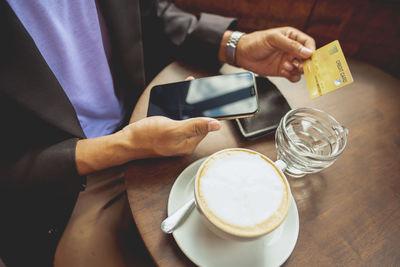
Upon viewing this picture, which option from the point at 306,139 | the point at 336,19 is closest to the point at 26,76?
the point at 306,139

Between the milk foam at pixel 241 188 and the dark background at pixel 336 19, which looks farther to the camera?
the dark background at pixel 336 19

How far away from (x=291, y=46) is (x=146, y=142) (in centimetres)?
65

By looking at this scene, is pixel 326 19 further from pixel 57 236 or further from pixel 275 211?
pixel 57 236

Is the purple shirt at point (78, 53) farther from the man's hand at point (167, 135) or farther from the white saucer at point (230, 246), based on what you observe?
the white saucer at point (230, 246)

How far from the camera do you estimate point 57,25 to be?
687mm

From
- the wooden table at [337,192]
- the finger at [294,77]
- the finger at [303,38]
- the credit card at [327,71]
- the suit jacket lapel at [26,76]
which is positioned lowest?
the wooden table at [337,192]

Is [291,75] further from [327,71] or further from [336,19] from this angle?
[336,19]

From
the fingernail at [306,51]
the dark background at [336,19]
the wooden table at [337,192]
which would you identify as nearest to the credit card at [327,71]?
the fingernail at [306,51]

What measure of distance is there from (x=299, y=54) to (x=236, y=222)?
0.67 meters

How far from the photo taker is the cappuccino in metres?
0.46

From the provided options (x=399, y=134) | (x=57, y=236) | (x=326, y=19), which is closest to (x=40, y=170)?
(x=57, y=236)

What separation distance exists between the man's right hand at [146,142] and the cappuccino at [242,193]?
133 millimetres

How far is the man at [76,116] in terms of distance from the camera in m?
0.63

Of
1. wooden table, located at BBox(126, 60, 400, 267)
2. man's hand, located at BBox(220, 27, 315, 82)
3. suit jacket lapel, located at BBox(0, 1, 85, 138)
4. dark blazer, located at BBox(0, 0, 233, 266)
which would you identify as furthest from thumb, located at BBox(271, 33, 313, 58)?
suit jacket lapel, located at BBox(0, 1, 85, 138)
